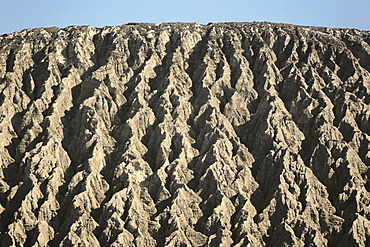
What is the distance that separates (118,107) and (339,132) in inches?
860

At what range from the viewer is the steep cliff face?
56.5 metres

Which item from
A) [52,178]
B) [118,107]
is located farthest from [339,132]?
[52,178]

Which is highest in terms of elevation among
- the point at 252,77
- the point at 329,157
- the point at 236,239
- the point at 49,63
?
the point at 252,77

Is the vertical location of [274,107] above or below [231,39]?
below

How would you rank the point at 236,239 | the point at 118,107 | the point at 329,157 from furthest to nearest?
the point at 118,107, the point at 329,157, the point at 236,239

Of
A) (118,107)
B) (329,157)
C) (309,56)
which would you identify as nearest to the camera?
(329,157)

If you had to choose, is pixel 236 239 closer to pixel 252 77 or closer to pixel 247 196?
pixel 247 196

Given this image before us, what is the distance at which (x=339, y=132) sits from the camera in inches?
2534

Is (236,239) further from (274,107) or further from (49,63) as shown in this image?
(49,63)

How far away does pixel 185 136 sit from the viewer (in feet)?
206

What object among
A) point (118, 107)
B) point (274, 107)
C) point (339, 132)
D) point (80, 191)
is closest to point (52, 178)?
point (80, 191)

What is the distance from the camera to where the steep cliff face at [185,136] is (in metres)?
56.5

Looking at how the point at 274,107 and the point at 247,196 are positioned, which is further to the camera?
the point at 274,107

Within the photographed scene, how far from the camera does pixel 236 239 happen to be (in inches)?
2190
